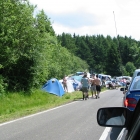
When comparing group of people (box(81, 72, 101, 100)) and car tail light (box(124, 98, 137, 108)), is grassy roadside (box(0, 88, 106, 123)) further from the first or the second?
→ car tail light (box(124, 98, 137, 108))

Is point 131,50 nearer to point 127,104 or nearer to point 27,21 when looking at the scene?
point 27,21

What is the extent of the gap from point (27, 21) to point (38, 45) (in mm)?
1633

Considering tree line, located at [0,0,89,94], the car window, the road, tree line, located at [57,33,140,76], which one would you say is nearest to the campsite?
tree line, located at [0,0,89,94]

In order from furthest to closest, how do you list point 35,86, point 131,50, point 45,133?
point 131,50, point 35,86, point 45,133

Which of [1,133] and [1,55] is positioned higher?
[1,55]

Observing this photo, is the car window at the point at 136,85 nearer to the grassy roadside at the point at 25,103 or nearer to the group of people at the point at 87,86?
the grassy roadside at the point at 25,103

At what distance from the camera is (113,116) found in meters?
3.05

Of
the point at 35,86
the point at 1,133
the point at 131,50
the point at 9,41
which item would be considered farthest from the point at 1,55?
the point at 131,50

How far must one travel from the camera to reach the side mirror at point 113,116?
284cm

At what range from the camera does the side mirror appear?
9.33 feet

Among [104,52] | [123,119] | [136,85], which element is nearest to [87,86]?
[136,85]

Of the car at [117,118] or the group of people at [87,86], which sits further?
the group of people at [87,86]

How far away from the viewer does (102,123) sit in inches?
121

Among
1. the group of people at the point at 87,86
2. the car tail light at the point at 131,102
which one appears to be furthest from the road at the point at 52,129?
the group of people at the point at 87,86
